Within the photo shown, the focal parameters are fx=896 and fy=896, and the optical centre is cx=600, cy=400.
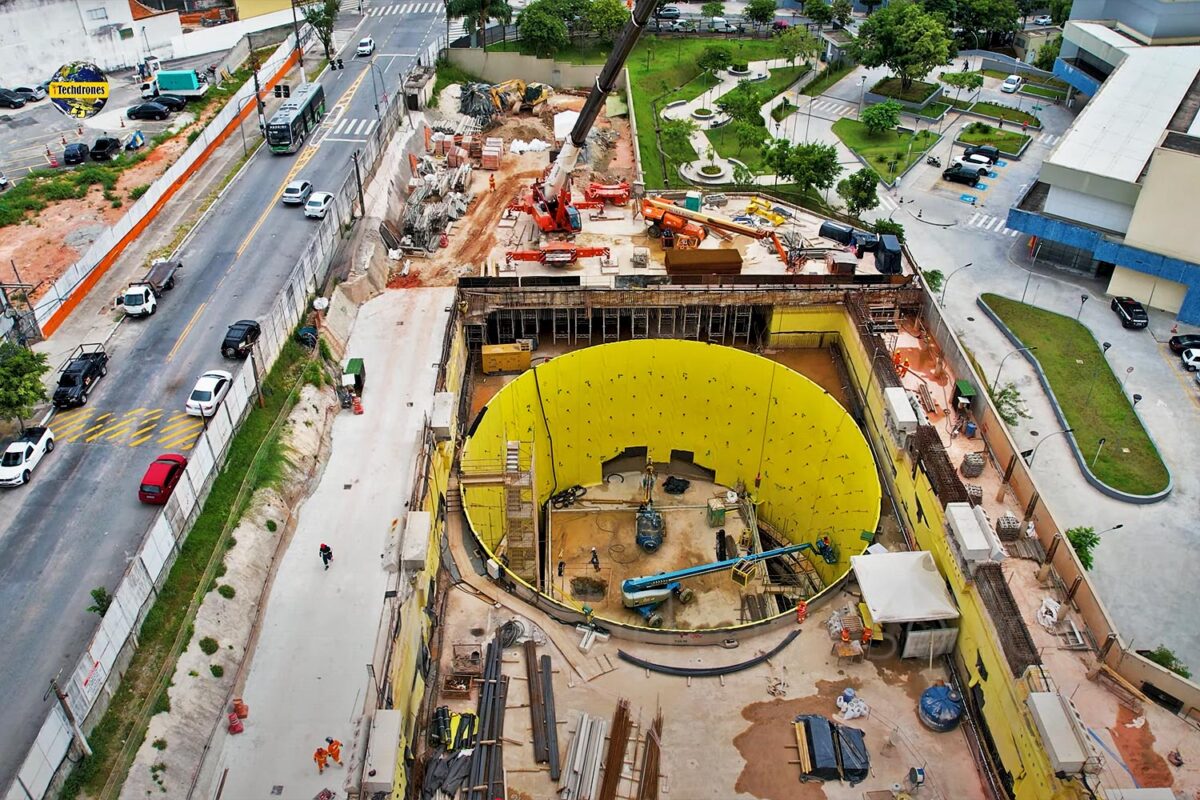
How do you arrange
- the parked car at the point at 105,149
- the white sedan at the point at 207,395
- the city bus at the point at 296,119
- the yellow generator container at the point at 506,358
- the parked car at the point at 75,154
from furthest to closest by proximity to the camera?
the parked car at the point at 105,149 → the parked car at the point at 75,154 → the city bus at the point at 296,119 → the yellow generator container at the point at 506,358 → the white sedan at the point at 207,395

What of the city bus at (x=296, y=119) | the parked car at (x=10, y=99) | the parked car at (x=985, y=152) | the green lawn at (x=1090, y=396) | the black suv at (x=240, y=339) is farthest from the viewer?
the parked car at (x=985, y=152)

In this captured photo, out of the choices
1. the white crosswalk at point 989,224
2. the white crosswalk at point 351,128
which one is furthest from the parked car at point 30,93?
the white crosswalk at point 989,224

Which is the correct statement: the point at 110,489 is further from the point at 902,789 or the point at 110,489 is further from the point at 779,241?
the point at 779,241

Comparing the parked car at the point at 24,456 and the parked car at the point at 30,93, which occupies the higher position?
the parked car at the point at 30,93

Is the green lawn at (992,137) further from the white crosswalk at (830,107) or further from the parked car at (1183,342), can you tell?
the parked car at (1183,342)

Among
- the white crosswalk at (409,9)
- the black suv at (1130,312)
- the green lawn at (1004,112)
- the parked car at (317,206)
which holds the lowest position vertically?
the black suv at (1130,312)

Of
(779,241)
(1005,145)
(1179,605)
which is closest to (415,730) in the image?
(1179,605)

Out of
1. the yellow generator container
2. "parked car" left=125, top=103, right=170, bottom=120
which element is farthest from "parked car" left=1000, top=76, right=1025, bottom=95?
"parked car" left=125, top=103, right=170, bottom=120
